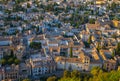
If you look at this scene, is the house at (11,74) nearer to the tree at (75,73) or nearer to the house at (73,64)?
the house at (73,64)

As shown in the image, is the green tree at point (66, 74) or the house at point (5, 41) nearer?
the green tree at point (66, 74)

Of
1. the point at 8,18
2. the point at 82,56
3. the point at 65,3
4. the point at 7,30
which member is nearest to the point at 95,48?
the point at 82,56

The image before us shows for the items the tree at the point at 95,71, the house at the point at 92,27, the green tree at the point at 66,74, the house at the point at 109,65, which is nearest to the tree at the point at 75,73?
the green tree at the point at 66,74

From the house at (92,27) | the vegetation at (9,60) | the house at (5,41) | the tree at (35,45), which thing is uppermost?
the house at (92,27)

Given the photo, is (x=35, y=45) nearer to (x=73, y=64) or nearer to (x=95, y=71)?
(x=73, y=64)

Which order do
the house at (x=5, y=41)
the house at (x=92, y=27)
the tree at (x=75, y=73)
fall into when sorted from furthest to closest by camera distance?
Answer: the house at (x=92, y=27), the house at (x=5, y=41), the tree at (x=75, y=73)

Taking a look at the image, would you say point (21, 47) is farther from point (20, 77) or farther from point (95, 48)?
point (95, 48)

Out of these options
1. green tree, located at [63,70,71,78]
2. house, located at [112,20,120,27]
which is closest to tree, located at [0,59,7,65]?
green tree, located at [63,70,71,78]

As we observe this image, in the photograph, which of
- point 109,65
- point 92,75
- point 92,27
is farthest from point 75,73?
point 92,27

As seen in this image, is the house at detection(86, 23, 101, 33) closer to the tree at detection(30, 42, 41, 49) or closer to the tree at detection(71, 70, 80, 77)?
the tree at detection(30, 42, 41, 49)

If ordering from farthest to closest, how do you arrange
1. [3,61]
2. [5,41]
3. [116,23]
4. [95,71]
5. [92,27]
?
[116,23] → [92,27] → [5,41] → [3,61] → [95,71]

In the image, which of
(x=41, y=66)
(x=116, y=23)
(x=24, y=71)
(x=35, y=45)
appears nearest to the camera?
(x=24, y=71)
